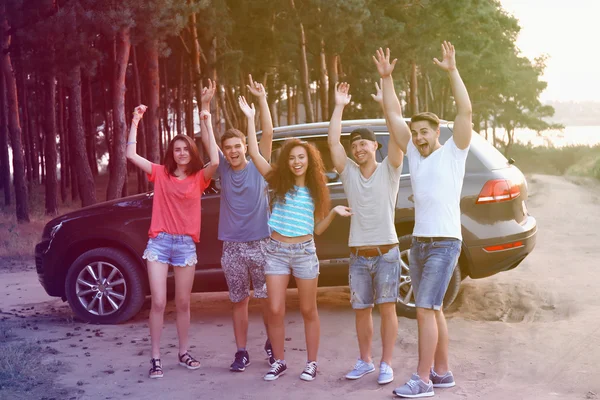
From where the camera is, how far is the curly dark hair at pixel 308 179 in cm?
657

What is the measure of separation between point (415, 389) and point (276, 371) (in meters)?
1.17

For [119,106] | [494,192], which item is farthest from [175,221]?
[119,106]

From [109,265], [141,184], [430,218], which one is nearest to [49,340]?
[109,265]

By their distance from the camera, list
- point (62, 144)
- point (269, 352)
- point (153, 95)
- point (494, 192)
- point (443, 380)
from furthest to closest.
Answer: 1. point (62, 144)
2. point (153, 95)
3. point (494, 192)
4. point (269, 352)
5. point (443, 380)

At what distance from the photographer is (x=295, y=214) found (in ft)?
21.4

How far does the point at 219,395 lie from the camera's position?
20.7ft

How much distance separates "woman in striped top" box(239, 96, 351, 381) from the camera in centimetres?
650

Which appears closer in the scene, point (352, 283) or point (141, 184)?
point (352, 283)

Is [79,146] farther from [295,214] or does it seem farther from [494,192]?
[295,214]

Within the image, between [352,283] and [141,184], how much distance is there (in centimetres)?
2909

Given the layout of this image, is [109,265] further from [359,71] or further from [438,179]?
[359,71]

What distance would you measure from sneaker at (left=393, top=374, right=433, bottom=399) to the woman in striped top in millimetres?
842

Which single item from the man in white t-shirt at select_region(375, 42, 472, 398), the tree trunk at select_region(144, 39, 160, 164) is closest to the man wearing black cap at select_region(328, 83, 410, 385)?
the man in white t-shirt at select_region(375, 42, 472, 398)

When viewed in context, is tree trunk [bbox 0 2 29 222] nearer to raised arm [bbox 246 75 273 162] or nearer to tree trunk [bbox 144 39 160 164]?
tree trunk [bbox 144 39 160 164]
